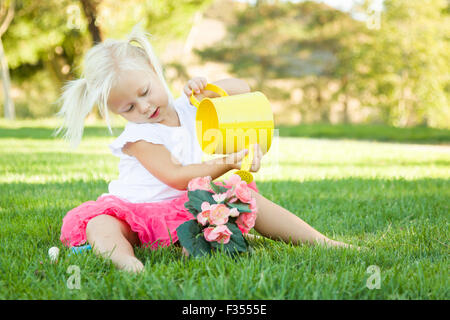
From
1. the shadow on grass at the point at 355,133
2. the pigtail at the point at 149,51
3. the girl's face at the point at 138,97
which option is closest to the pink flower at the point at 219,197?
the girl's face at the point at 138,97

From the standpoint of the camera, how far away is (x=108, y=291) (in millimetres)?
1428

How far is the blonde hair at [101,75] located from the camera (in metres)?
2.06

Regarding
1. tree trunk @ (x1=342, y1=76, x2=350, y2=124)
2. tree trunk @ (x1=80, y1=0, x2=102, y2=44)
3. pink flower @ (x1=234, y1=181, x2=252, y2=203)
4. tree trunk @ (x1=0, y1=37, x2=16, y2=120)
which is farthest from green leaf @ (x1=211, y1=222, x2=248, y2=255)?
tree trunk @ (x1=342, y1=76, x2=350, y2=124)

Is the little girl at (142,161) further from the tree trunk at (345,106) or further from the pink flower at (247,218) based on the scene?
the tree trunk at (345,106)

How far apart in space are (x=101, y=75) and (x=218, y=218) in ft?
2.80

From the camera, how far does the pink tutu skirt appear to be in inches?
77.6

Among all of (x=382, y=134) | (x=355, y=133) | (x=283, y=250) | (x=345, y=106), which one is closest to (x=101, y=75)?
(x=283, y=250)

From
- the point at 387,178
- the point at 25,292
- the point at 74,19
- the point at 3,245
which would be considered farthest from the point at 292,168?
the point at 74,19

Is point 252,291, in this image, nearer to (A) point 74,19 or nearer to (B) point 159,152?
(B) point 159,152

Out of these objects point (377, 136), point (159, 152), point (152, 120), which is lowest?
point (377, 136)

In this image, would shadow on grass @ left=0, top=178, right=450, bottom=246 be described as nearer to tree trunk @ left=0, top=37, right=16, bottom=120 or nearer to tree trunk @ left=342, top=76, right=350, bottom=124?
tree trunk @ left=0, top=37, right=16, bottom=120

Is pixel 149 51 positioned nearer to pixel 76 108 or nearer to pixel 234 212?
pixel 76 108

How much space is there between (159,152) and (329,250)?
0.82 metres

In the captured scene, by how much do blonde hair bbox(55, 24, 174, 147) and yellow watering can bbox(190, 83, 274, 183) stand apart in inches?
16.0
